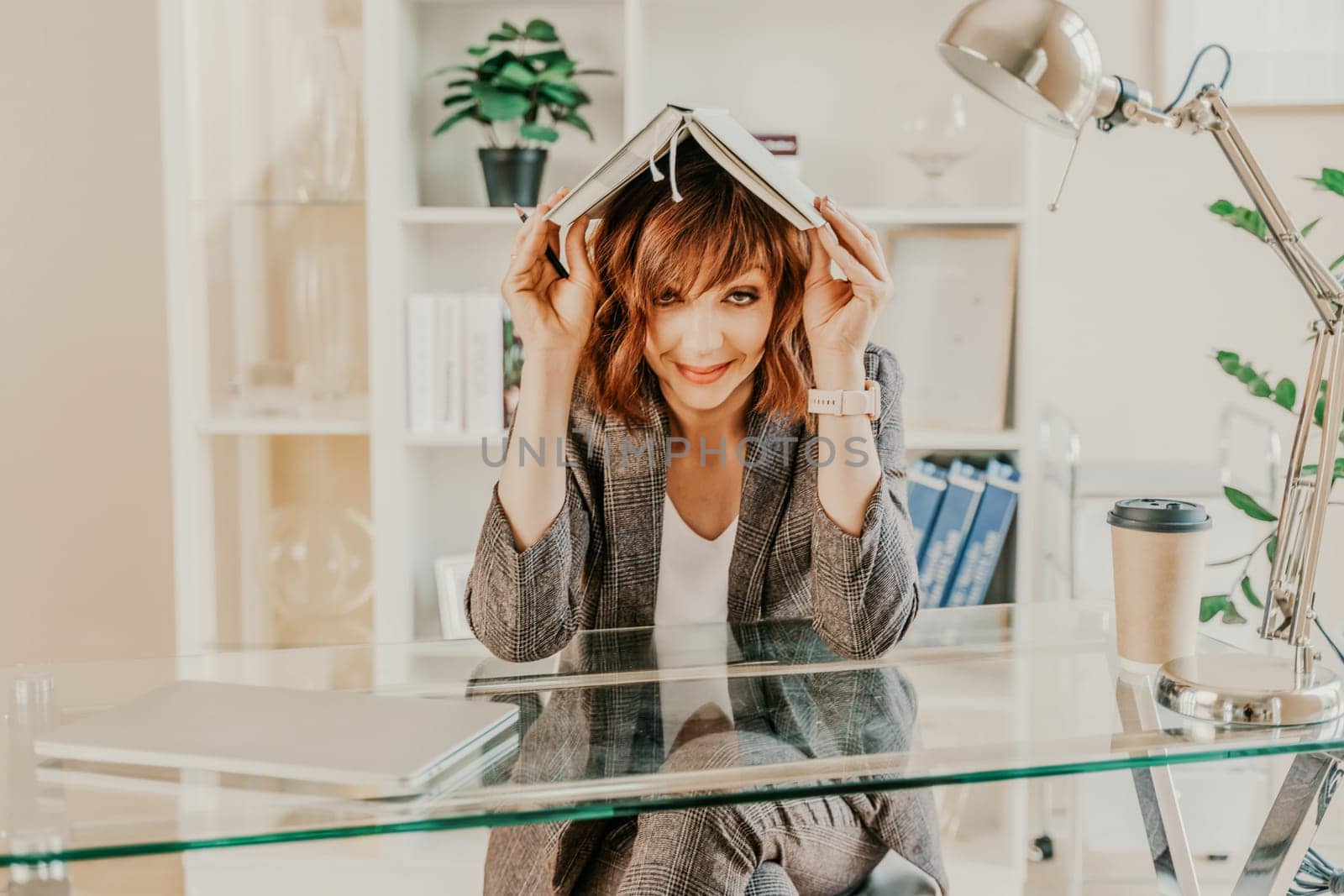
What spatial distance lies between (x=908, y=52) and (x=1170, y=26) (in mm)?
492

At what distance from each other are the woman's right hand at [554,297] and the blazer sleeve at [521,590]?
0.15 m

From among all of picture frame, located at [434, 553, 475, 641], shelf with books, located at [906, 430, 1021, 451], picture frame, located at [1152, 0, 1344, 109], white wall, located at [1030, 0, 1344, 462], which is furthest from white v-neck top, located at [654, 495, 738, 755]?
picture frame, located at [1152, 0, 1344, 109]

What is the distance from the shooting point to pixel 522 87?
2.18 metres

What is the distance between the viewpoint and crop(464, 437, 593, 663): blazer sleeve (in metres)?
1.24

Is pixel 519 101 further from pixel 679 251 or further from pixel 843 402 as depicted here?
pixel 843 402

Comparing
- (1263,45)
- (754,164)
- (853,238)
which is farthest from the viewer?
(1263,45)

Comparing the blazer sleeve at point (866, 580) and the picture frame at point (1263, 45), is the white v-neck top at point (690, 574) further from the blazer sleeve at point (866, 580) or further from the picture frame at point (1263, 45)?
the picture frame at point (1263, 45)

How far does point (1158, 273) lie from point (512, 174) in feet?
4.14

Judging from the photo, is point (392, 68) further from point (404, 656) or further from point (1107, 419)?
point (1107, 419)

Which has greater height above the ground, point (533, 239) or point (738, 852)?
point (533, 239)

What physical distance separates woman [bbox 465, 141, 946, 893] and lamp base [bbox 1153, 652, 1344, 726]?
0.30 m

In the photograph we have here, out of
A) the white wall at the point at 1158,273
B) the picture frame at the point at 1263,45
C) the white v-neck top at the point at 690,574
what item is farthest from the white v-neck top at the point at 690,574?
the picture frame at the point at 1263,45

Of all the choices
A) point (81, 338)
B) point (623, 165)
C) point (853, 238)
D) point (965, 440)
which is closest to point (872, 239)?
point (853, 238)

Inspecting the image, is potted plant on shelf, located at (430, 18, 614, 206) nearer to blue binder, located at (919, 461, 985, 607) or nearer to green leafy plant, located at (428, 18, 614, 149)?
green leafy plant, located at (428, 18, 614, 149)
